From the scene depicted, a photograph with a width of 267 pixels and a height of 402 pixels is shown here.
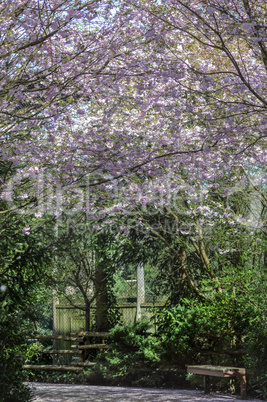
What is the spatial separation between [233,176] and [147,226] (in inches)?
61.7

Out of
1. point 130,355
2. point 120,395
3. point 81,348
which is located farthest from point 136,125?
point 81,348

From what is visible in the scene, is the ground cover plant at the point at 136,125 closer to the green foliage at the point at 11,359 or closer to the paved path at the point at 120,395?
the green foliage at the point at 11,359

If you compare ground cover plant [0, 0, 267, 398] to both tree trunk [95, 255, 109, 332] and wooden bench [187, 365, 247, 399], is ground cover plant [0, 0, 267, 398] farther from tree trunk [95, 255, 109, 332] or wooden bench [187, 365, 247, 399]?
tree trunk [95, 255, 109, 332]

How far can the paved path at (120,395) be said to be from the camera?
6191 mm

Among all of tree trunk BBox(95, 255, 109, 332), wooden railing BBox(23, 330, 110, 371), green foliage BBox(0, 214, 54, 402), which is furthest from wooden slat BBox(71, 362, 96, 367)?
green foliage BBox(0, 214, 54, 402)

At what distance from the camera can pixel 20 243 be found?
5070 millimetres

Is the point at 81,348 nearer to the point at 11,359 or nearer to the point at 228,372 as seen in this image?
the point at 228,372

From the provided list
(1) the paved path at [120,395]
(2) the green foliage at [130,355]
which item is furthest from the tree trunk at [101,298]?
(1) the paved path at [120,395]

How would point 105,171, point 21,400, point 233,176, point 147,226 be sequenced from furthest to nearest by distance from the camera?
point 147,226 < point 233,176 < point 105,171 < point 21,400

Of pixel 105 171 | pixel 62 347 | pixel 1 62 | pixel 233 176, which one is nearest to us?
pixel 1 62

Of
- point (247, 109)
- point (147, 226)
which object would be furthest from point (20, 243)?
point (147, 226)

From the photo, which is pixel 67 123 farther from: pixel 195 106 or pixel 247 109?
pixel 247 109

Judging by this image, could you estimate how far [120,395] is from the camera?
662cm

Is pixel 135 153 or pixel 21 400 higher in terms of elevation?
pixel 135 153
